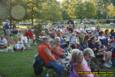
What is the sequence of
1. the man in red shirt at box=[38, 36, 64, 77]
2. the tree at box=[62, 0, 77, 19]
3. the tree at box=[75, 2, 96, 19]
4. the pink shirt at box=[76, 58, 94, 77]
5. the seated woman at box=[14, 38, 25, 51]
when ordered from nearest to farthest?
1. the pink shirt at box=[76, 58, 94, 77]
2. the man in red shirt at box=[38, 36, 64, 77]
3. the seated woman at box=[14, 38, 25, 51]
4. the tree at box=[75, 2, 96, 19]
5. the tree at box=[62, 0, 77, 19]

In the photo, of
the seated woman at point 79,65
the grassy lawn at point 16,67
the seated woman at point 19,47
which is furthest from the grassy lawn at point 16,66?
the seated woman at point 79,65

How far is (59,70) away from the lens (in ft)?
36.4

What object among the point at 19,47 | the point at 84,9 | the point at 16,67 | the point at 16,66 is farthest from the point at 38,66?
the point at 84,9

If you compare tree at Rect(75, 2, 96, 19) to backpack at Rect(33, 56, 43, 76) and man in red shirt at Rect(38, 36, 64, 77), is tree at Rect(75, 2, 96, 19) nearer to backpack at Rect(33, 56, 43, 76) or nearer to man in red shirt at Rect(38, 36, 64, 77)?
backpack at Rect(33, 56, 43, 76)

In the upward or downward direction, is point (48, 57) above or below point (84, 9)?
above

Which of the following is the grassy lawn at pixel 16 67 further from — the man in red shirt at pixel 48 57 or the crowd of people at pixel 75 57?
the man in red shirt at pixel 48 57

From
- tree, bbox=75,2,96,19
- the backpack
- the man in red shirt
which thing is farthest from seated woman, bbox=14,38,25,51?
tree, bbox=75,2,96,19

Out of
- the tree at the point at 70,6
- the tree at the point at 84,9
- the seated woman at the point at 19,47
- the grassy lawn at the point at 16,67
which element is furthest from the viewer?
the tree at the point at 70,6

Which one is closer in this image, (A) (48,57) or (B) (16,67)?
(A) (48,57)

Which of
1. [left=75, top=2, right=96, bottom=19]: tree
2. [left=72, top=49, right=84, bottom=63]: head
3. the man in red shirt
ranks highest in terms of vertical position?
[left=72, top=49, right=84, bottom=63]: head

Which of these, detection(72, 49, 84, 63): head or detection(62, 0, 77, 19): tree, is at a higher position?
detection(72, 49, 84, 63): head

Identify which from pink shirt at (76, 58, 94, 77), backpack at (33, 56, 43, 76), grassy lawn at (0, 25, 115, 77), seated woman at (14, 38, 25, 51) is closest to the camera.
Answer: pink shirt at (76, 58, 94, 77)

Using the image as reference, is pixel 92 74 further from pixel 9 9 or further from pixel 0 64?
pixel 9 9

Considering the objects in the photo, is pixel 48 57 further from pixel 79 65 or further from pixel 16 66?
pixel 16 66
